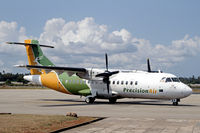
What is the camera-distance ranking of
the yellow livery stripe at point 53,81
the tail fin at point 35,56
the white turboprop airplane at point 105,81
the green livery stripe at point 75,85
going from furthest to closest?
the tail fin at point 35,56
the yellow livery stripe at point 53,81
the green livery stripe at point 75,85
the white turboprop airplane at point 105,81

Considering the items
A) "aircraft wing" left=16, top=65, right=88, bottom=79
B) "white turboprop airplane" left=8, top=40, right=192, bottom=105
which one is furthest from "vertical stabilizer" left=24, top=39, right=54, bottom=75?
"aircraft wing" left=16, top=65, right=88, bottom=79

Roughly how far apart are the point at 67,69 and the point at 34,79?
7.48 metres

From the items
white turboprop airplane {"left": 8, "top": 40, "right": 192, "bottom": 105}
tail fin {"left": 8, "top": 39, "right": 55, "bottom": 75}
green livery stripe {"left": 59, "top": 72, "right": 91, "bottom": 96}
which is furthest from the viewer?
tail fin {"left": 8, "top": 39, "right": 55, "bottom": 75}

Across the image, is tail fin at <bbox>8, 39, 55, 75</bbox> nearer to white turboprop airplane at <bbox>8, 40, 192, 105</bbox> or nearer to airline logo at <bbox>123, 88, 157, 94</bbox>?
white turboprop airplane at <bbox>8, 40, 192, 105</bbox>

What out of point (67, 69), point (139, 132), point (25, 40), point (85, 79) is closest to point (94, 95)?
point (85, 79)

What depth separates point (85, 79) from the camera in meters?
32.2

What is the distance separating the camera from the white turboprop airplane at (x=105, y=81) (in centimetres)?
2734

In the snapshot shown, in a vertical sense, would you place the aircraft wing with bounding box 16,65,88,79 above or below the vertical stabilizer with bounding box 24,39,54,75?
below

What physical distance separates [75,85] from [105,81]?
377cm

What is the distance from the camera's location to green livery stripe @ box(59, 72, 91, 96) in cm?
3241

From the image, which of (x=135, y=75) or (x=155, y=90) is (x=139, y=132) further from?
(x=135, y=75)

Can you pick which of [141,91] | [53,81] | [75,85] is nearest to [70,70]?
[75,85]

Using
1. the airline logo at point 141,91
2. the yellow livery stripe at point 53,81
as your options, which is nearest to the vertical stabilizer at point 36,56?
the yellow livery stripe at point 53,81

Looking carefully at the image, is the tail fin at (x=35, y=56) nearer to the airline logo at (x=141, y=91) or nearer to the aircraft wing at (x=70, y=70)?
the aircraft wing at (x=70, y=70)
